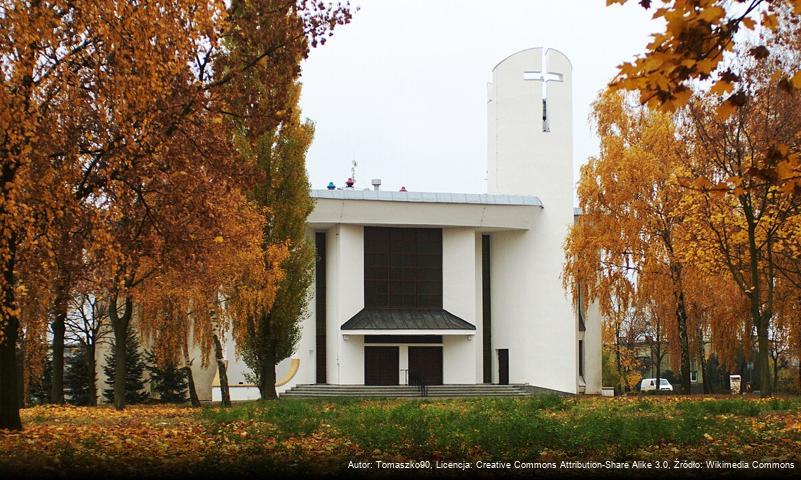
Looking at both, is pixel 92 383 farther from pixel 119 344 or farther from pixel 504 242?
pixel 504 242

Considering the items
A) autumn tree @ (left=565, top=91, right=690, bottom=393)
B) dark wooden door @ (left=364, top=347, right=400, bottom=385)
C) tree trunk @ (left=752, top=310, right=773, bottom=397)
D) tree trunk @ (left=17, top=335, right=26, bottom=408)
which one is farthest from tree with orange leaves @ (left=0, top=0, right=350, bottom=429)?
dark wooden door @ (left=364, top=347, right=400, bottom=385)

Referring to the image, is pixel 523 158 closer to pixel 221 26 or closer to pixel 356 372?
pixel 356 372

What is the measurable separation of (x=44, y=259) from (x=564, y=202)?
3496cm

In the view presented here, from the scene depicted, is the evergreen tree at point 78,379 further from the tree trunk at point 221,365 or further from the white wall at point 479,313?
the white wall at point 479,313

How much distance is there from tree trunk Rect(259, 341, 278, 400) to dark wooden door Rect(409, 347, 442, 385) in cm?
1204

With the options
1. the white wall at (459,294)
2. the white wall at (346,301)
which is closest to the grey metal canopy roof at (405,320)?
the white wall at (346,301)

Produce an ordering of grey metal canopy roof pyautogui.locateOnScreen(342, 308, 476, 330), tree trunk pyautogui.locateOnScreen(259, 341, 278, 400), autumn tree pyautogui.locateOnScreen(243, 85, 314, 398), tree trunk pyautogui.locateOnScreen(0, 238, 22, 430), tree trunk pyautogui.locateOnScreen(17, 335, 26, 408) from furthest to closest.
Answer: grey metal canopy roof pyautogui.locateOnScreen(342, 308, 476, 330) < tree trunk pyautogui.locateOnScreen(259, 341, 278, 400) < autumn tree pyautogui.locateOnScreen(243, 85, 314, 398) < tree trunk pyautogui.locateOnScreen(17, 335, 26, 408) < tree trunk pyautogui.locateOnScreen(0, 238, 22, 430)

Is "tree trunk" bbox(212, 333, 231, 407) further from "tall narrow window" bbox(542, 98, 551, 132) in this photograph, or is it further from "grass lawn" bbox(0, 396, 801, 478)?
"tall narrow window" bbox(542, 98, 551, 132)

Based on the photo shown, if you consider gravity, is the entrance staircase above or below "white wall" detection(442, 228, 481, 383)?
below

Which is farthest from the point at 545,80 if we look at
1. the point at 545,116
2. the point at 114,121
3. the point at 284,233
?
the point at 114,121

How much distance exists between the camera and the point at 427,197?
4334 centimetres

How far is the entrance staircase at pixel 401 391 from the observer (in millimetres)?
40000

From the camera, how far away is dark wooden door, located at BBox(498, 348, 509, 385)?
45.6m

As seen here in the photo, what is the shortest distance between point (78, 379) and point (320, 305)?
12274mm
